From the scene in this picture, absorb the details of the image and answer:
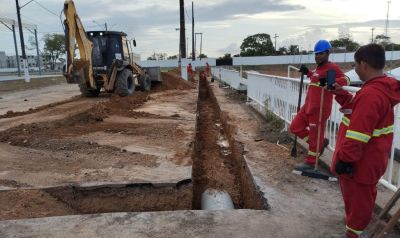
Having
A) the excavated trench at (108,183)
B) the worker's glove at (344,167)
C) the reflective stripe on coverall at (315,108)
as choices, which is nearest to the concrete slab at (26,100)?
the excavated trench at (108,183)

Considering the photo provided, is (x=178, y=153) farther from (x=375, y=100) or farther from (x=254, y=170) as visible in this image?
(x=375, y=100)

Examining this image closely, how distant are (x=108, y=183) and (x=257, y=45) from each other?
88.7 m

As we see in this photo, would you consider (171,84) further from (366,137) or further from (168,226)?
(366,137)

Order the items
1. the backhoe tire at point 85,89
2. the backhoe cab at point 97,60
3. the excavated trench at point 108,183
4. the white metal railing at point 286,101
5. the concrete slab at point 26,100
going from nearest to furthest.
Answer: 1. the excavated trench at point 108,183
2. the white metal railing at point 286,101
3. the backhoe cab at point 97,60
4. the backhoe tire at point 85,89
5. the concrete slab at point 26,100

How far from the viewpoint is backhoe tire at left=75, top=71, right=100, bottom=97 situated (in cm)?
1470

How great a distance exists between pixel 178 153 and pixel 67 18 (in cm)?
920

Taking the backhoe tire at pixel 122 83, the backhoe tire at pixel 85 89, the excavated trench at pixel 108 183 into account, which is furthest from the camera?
the backhoe tire at pixel 122 83

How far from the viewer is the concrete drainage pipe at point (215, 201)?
16.6 ft

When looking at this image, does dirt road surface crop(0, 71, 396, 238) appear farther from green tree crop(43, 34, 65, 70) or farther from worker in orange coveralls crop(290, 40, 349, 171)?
green tree crop(43, 34, 65, 70)

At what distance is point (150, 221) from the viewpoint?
150 inches

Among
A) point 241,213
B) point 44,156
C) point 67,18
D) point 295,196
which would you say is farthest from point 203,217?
point 67,18

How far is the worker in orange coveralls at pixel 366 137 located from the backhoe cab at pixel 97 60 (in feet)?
41.7

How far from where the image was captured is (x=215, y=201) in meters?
5.21

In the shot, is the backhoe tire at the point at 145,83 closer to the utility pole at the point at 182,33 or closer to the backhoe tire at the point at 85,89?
the backhoe tire at the point at 85,89
